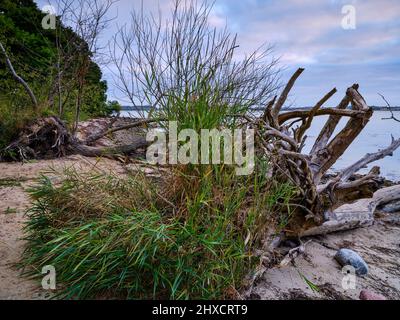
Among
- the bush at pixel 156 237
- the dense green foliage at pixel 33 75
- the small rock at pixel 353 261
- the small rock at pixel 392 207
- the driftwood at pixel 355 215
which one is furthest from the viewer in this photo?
the dense green foliage at pixel 33 75

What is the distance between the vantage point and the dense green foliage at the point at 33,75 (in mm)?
6005

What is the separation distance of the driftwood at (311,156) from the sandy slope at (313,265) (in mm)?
312

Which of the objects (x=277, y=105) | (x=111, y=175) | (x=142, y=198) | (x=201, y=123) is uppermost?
(x=277, y=105)

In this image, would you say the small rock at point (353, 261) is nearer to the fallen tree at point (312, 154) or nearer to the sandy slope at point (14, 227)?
the fallen tree at point (312, 154)

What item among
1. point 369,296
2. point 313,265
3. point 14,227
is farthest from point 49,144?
point 369,296

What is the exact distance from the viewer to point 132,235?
6.05ft

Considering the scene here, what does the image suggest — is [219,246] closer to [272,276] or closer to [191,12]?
[272,276]

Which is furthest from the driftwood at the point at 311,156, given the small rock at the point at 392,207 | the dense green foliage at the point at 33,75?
the dense green foliage at the point at 33,75

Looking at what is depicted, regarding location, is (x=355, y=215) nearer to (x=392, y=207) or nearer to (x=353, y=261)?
(x=353, y=261)

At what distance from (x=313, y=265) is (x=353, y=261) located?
1.02ft

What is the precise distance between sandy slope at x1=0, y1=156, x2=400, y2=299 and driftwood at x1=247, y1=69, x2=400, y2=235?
1.02ft
